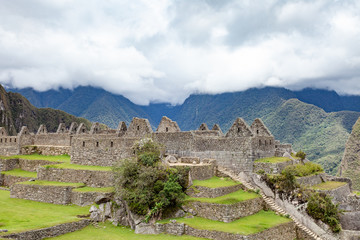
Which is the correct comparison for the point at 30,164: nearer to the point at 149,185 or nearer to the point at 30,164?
the point at 30,164

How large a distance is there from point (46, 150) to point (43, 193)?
1303cm

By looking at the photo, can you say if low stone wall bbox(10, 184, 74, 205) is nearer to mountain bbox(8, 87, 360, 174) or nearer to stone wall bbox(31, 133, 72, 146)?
stone wall bbox(31, 133, 72, 146)

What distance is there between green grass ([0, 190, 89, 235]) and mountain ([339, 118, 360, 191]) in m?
60.0

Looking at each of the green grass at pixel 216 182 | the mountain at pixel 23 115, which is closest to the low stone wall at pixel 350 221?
the green grass at pixel 216 182

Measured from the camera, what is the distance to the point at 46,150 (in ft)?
118

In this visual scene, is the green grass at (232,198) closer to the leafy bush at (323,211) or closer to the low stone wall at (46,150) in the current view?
the leafy bush at (323,211)

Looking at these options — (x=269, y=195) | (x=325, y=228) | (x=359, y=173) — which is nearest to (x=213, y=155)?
(x=269, y=195)

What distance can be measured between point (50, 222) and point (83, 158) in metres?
10.5

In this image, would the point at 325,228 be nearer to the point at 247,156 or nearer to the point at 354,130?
the point at 247,156

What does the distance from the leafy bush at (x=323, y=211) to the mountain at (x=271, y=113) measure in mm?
46528

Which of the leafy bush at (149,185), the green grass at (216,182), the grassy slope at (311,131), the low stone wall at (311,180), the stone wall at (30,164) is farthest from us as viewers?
the grassy slope at (311,131)

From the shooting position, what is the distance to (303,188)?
23.5m

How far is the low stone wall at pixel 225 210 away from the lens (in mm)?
18812

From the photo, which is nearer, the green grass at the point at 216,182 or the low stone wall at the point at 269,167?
the green grass at the point at 216,182
